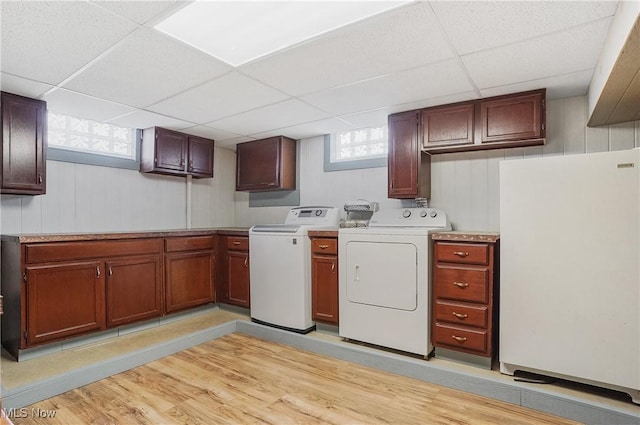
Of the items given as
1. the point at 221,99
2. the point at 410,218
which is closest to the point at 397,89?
the point at 410,218

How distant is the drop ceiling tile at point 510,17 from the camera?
5.36 feet

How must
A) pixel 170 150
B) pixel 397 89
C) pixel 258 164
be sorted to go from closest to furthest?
pixel 397 89, pixel 170 150, pixel 258 164

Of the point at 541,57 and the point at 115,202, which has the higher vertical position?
the point at 541,57

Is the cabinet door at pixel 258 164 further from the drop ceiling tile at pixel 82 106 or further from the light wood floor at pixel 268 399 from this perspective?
the light wood floor at pixel 268 399

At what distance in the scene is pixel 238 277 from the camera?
3.88m

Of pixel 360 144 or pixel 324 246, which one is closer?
pixel 324 246

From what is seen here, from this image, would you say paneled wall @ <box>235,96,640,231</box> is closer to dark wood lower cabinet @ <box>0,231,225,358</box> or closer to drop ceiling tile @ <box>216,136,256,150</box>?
drop ceiling tile @ <box>216,136,256,150</box>

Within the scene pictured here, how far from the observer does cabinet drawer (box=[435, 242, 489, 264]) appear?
2.46 m

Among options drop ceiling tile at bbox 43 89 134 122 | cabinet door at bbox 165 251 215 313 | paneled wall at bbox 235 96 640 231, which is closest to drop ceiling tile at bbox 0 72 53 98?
drop ceiling tile at bbox 43 89 134 122

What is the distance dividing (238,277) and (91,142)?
207 centimetres

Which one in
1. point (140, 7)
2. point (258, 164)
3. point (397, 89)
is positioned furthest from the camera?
point (258, 164)

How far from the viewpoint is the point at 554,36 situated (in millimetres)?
1892

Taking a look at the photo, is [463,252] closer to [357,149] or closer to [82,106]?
[357,149]

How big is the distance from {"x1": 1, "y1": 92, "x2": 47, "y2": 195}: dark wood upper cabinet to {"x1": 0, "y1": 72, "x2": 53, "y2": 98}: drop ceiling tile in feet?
0.26
